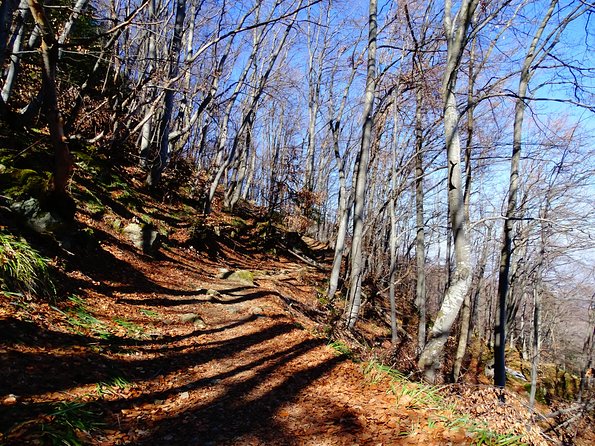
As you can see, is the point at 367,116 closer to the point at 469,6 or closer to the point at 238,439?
the point at 469,6

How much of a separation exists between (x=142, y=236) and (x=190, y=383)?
516 centimetres

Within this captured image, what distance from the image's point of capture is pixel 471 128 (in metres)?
8.07

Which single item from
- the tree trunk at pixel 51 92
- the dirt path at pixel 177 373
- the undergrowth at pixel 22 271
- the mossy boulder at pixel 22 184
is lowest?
the dirt path at pixel 177 373

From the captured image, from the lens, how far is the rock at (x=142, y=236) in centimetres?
795

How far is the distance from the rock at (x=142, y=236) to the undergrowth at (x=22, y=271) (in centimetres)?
364

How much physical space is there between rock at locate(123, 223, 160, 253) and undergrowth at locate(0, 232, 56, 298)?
3641mm

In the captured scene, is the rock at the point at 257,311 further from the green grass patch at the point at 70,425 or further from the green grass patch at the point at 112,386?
the green grass patch at the point at 70,425

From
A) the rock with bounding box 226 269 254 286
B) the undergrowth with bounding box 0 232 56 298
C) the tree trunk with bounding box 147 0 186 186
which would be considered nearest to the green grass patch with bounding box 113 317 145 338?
the undergrowth with bounding box 0 232 56 298

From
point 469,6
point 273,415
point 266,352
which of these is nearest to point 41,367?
point 273,415

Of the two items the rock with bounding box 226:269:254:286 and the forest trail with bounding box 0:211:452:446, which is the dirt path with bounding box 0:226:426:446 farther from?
the rock with bounding box 226:269:254:286

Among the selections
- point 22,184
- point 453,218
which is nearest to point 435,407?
point 453,218

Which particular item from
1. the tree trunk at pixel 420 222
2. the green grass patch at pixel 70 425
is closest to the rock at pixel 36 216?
the green grass patch at pixel 70 425

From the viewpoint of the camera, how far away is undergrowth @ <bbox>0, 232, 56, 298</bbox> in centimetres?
377

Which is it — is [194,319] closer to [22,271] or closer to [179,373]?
[179,373]
